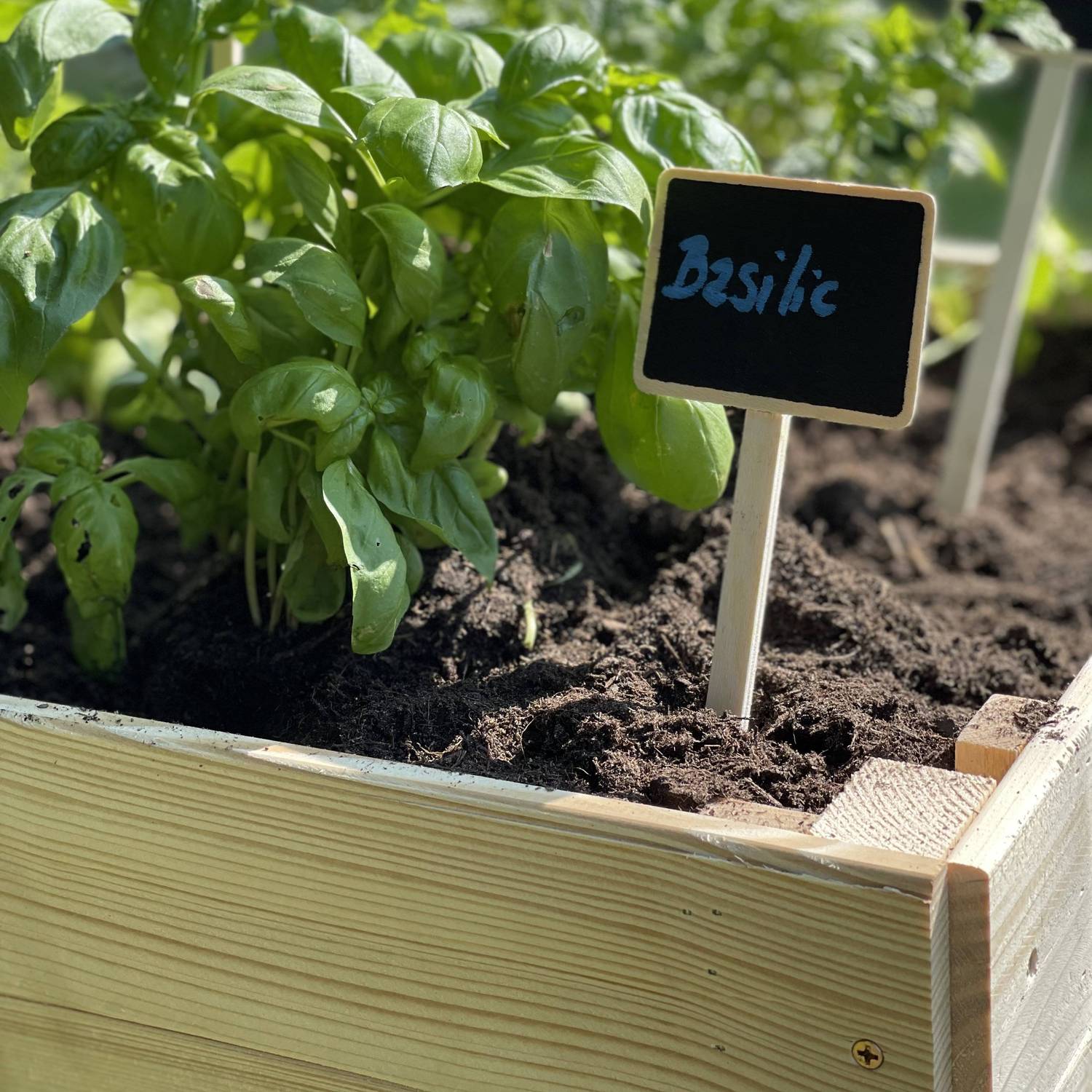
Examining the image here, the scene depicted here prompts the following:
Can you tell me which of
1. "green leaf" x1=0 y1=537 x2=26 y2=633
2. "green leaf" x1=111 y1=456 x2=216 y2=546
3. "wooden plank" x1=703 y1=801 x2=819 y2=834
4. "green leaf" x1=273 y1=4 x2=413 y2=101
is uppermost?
"green leaf" x1=273 y1=4 x2=413 y2=101

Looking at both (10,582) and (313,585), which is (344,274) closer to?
(313,585)

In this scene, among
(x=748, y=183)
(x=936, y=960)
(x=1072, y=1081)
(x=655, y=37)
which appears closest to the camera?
(x=936, y=960)

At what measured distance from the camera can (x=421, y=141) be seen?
2.87 ft

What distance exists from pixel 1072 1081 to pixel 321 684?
668mm

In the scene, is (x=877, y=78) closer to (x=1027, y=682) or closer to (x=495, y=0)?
(x=495, y=0)

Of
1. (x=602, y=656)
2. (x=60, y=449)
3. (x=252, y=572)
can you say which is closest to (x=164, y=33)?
(x=60, y=449)

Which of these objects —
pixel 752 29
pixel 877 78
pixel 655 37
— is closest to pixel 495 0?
pixel 655 37

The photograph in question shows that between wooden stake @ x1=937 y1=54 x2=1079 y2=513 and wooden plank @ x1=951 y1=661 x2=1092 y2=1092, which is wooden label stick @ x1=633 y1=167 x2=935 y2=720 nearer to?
wooden plank @ x1=951 y1=661 x2=1092 y2=1092

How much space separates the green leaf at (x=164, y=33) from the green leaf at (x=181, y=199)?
45mm

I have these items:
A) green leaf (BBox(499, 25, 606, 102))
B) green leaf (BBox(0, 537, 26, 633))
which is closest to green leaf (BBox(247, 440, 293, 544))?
green leaf (BBox(0, 537, 26, 633))

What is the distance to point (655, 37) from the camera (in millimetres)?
1806

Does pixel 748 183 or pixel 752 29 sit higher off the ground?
pixel 748 183

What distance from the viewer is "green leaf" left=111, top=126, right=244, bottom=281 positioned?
101 cm

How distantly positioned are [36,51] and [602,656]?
0.65 metres
